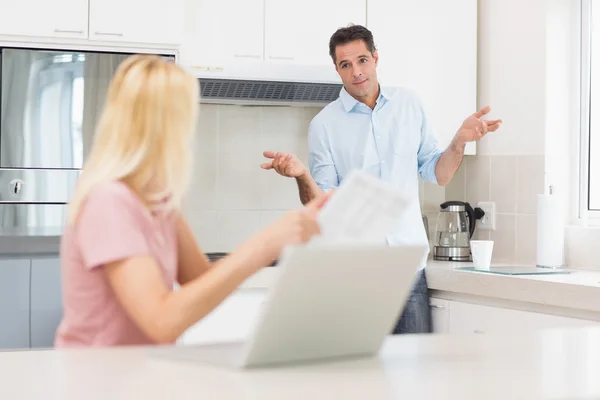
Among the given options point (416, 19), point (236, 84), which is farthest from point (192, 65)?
point (416, 19)

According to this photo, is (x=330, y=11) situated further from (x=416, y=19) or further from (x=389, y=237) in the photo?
(x=389, y=237)

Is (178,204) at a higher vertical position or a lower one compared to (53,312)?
higher

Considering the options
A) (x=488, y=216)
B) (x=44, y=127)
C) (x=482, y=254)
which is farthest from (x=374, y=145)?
(x=44, y=127)

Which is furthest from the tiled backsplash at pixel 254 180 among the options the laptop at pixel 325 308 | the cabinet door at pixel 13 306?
the laptop at pixel 325 308

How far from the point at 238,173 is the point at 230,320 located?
86 cm

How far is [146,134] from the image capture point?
5.20 ft

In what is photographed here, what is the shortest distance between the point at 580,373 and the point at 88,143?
8.39ft

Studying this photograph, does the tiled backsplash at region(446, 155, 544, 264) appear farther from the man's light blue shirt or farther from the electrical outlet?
the man's light blue shirt

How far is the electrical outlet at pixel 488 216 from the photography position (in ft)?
13.4

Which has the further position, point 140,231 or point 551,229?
point 551,229

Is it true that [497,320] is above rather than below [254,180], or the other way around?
below

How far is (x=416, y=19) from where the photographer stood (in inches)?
159

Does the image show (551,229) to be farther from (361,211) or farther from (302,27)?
(361,211)

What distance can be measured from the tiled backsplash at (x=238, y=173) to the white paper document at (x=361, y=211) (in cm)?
270
